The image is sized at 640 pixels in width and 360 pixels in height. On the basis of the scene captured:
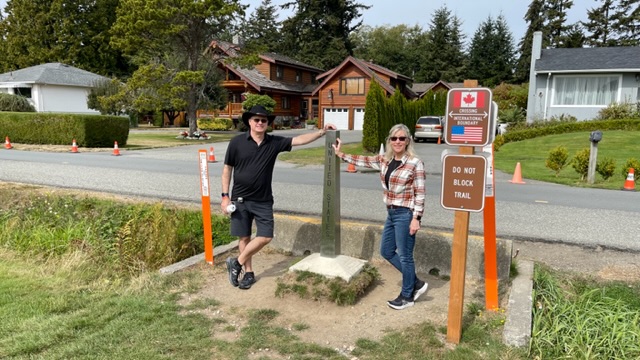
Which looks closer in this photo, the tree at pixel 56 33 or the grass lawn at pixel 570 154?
the grass lawn at pixel 570 154

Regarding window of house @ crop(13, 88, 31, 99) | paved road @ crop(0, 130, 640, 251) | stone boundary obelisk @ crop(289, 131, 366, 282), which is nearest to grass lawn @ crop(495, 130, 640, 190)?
paved road @ crop(0, 130, 640, 251)

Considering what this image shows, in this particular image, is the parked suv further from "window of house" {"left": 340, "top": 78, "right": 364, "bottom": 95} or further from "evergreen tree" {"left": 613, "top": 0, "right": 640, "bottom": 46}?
"evergreen tree" {"left": 613, "top": 0, "right": 640, "bottom": 46}

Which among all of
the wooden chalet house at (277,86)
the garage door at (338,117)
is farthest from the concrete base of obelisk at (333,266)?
the garage door at (338,117)

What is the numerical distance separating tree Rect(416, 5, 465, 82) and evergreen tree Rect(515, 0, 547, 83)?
284 inches

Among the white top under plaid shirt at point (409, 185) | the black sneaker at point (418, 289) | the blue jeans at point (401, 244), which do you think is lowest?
the black sneaker at point (418, 289)

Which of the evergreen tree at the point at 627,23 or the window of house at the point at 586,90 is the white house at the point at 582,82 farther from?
the evergreen tree at the point at 627,23

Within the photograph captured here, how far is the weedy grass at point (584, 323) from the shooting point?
10.2 feet

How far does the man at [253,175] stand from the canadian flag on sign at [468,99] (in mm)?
1238

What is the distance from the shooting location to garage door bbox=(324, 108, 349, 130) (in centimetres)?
3897

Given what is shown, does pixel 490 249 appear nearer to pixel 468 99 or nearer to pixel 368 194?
pixel 468 99

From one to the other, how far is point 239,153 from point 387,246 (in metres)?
1.62

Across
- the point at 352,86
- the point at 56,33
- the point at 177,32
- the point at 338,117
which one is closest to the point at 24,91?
the point at 56,33

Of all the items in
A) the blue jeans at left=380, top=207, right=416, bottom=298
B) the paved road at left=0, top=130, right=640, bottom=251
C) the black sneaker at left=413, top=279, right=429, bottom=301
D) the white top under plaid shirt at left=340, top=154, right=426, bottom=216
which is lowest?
the paved road at left=0, top=130, right=640, bottom=251

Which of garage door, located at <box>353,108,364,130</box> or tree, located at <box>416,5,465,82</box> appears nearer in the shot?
garage door, located at <box>353,108,364,130</box>
